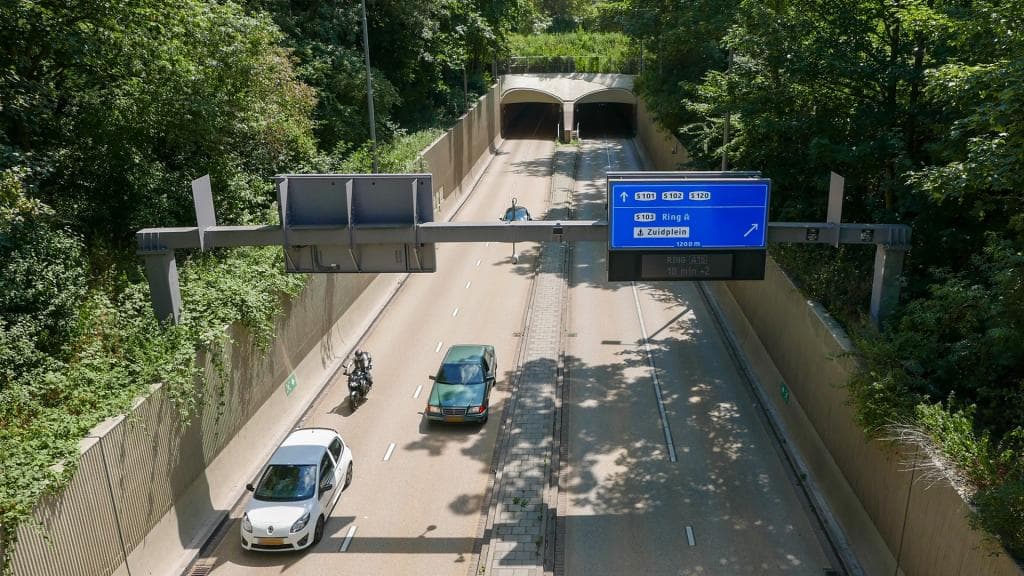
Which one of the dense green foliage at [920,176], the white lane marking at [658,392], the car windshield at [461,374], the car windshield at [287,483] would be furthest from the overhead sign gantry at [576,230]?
the car windshield at [461,374]

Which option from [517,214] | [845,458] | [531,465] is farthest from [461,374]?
[517,214]

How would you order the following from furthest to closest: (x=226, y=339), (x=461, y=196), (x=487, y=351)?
1. (x=461, y=196)
2. (x=487, y=351)
3. (x=226, y=339)

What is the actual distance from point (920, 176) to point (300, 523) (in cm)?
1325

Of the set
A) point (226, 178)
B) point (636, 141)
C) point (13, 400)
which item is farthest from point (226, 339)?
point (636, 141)

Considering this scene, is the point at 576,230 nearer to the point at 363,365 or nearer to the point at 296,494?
the point at 296,494

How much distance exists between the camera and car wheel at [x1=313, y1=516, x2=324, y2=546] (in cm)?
1470

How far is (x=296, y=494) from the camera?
1484cm

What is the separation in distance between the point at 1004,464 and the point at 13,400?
1499cm

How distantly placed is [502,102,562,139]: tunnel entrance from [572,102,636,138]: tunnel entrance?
2.41m

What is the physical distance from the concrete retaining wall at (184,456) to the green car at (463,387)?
12.4 feet

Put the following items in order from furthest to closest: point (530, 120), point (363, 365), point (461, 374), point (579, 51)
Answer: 1. point (530, 120)
2. point (579, 51)
3. point (363, 365)
4. point (461, 374)

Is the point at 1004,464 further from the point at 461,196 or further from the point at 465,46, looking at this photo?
the point at 465,46

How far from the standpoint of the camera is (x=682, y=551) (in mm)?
14406

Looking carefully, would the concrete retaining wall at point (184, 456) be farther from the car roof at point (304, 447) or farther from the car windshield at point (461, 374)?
the car windshield at point (461, 374)
